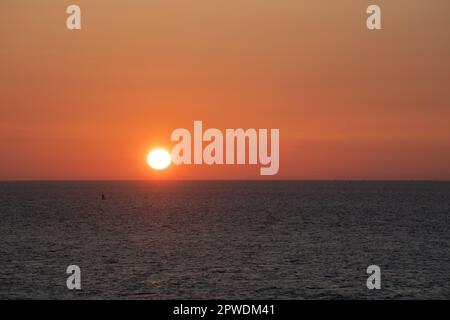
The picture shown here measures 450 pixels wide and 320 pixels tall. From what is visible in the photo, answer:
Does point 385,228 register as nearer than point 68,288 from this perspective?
No

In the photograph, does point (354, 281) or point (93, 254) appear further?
Answer: point (93, 254)

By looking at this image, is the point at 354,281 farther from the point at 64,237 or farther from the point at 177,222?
the point at 177,222

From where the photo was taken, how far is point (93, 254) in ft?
250

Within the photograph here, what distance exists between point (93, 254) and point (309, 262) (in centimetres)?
2860
